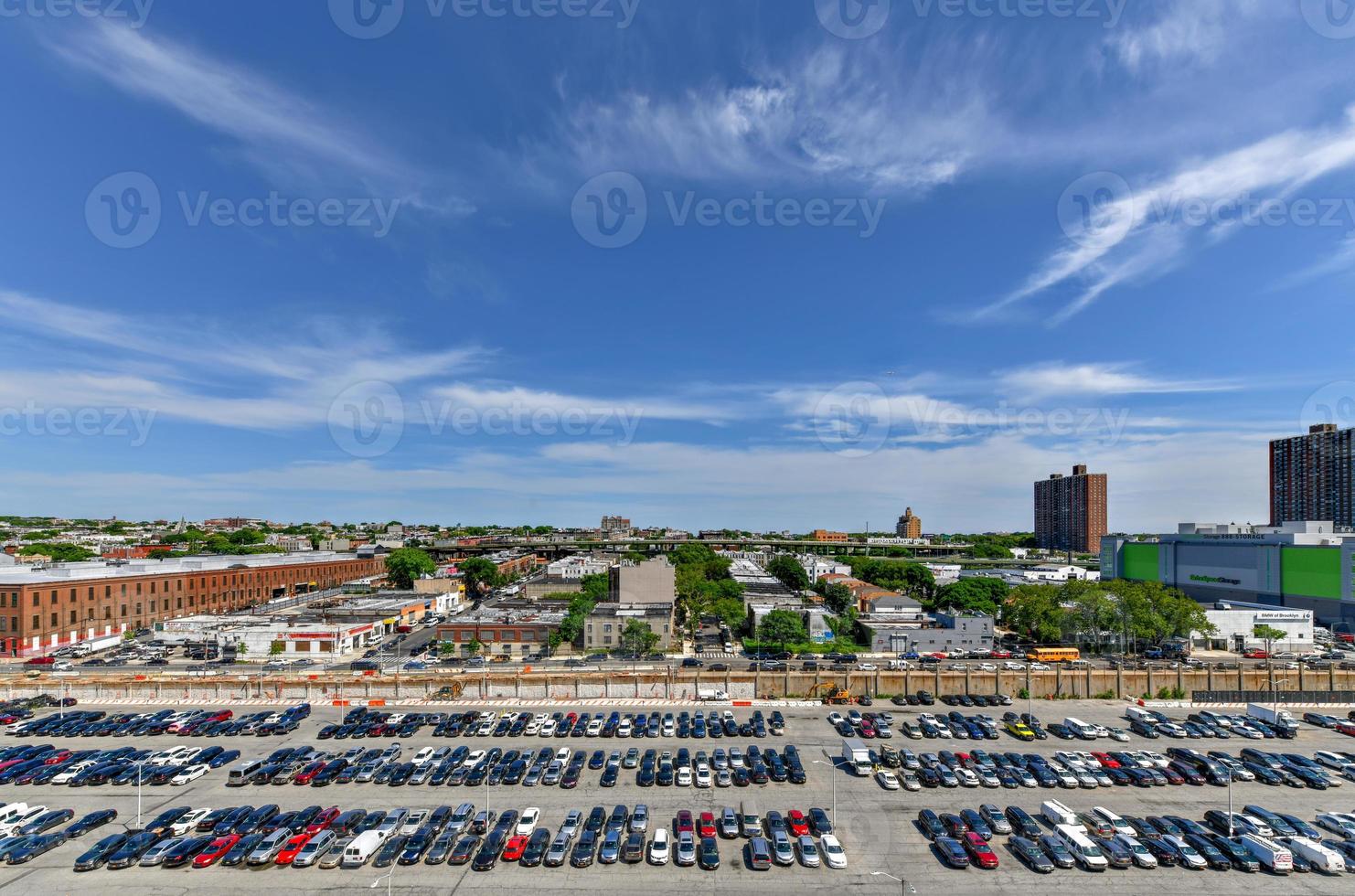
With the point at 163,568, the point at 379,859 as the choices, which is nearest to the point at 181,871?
the point at 379,859

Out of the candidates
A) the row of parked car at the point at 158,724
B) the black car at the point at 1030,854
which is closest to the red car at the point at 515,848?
the black car at the point at 1030,854

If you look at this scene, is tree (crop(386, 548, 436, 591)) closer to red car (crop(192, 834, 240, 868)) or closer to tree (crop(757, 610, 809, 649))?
tree (crop(757, 610, 809, 649))

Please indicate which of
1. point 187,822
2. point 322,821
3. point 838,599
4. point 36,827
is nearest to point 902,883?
point 322,821

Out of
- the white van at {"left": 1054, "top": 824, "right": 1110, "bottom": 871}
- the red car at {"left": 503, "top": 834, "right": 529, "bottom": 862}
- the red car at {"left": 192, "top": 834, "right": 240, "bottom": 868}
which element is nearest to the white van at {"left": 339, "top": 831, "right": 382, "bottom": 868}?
the red car at {"left": 192, "top": 834, "right": 240, "bottom": 868}

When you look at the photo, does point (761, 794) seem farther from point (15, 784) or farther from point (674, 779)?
point (15, 784)

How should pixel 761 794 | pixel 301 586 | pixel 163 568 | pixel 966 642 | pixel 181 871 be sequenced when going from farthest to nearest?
pixel 301 586
pixel 163 568
pixel 966 642
pixel 761 794
pixel 181 871

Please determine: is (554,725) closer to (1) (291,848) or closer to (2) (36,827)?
(1) (291,848)

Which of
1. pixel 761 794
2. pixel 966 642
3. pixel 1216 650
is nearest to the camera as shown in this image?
pixel 761 794
